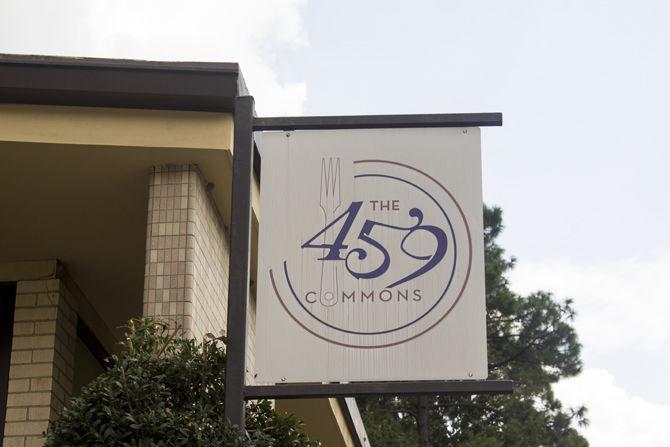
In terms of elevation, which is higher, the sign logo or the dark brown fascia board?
the dark brown fascia board

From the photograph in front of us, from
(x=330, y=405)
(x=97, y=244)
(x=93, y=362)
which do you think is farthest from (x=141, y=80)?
(x=330, y=405)

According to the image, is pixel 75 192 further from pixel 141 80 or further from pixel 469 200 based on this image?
pixel 469 200

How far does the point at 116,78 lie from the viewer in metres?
8.65

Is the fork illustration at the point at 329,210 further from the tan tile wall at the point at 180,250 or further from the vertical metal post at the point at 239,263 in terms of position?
the tan tile wall at the point at 180,250

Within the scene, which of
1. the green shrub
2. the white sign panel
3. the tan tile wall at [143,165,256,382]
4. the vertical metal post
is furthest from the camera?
the tan tile wall at [143,165,256,382]

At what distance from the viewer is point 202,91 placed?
8.67 meters

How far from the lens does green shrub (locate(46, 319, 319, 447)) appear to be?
18.2ft

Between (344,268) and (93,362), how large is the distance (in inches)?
299

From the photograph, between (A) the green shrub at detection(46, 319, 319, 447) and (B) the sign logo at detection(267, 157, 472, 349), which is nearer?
(A) the green shrub at detection(46, 319, 319, 447)

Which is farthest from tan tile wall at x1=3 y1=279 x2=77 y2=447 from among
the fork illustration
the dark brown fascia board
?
the fork illustration

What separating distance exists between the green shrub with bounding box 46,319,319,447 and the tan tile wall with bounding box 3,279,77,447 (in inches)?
181

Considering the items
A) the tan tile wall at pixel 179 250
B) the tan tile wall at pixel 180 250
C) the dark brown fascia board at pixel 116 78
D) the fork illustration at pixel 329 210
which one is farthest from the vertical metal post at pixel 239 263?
the tan tile wall at pixel 179 250

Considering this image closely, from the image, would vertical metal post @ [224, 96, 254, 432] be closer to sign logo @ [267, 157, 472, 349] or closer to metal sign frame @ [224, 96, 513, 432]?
metal sign frame @ [224, 96, 513, 432]

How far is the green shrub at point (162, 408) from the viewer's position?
5547 millimetres
